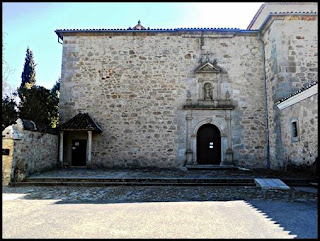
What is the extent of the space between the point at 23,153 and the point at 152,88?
605 centimetres

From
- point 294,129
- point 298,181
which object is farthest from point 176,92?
point 298,181

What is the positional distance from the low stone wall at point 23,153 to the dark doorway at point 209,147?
21.4 ft

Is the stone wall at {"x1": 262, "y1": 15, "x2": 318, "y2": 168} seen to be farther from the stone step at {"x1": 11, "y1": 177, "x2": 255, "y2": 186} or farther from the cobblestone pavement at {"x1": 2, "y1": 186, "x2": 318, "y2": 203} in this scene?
the cobblestone pavement at {"x1": 2, "y1": 186, "x2": 318, "y2": 203}

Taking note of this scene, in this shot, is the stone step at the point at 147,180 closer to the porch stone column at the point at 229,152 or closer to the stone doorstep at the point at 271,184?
the stone doorstep at the point at 271,184

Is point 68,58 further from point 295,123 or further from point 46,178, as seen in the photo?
point 295,123

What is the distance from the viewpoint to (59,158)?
10.4m

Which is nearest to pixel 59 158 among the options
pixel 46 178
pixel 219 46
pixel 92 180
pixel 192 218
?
pixel 46 178

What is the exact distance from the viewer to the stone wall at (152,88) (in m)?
11.0

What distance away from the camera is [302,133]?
823 centimetres

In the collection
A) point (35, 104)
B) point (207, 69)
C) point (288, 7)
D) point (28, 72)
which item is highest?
point (288, 7)

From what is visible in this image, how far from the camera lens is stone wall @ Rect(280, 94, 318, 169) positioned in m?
7.54

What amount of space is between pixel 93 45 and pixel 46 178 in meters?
6.98

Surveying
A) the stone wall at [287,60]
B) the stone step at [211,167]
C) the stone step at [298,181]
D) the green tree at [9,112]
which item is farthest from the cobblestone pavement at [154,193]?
the green tree at [9,112]

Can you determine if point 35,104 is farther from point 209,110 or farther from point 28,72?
point 28,72
